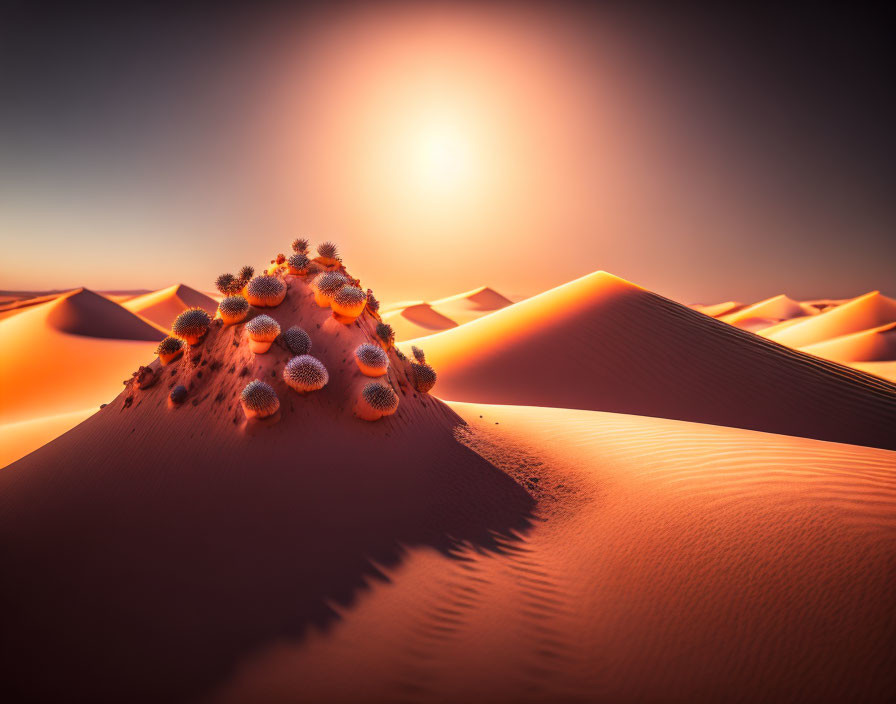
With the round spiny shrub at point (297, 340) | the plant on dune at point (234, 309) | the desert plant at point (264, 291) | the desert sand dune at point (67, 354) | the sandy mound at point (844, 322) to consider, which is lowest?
the desert sand dune at point (67, 354)

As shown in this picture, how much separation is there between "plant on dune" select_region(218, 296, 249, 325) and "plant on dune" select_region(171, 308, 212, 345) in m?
0.40

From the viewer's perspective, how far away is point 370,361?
6.21 meters

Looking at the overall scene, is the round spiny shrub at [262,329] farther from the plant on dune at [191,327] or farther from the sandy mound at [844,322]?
the sandy mound at [844,322]

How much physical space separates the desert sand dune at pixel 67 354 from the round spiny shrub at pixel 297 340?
47.7 ft

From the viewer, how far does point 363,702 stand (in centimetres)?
276

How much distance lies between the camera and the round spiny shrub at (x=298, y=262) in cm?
741

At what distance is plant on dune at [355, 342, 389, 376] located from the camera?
6215mm

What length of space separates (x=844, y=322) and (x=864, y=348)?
49.4 feet

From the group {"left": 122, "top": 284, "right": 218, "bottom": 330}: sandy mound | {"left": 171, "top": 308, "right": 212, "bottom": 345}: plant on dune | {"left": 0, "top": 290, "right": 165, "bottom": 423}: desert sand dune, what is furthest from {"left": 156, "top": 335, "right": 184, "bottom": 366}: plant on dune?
{"left": 122, "top": 284, "right": 218, "bottom": 330}: sandy mound

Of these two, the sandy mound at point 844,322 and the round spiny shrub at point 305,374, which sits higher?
the sandy mound at point 844,322

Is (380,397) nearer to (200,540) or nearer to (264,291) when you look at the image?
(200,540)

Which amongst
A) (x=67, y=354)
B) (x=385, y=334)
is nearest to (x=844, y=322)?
(x=385, y=334)

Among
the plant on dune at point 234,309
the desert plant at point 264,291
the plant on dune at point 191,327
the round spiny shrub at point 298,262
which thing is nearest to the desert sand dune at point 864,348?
the round spiny shrub at point 298,262

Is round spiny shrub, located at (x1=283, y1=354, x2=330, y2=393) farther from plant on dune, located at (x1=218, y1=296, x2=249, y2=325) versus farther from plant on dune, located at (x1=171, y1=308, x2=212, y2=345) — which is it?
plant on dune, located at (x1=171, y1=308, x2=212, y2=345)
